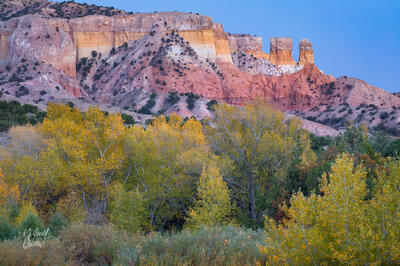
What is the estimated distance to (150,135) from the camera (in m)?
23.6

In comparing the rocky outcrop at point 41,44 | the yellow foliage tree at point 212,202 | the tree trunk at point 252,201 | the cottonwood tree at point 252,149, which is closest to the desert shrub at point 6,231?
the yellow foliage tree at point 212,202

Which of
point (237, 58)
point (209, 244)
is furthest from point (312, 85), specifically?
point (209, 244)

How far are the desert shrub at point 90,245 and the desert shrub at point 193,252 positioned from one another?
82 centimetres

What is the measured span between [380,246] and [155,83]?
71272 millimetres

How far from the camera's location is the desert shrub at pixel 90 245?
9.69 m

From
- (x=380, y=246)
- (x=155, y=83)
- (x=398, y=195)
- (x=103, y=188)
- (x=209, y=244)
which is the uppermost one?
(x=155, y=83)

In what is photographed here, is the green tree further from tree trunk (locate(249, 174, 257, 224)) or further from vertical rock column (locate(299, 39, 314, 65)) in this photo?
vertical rock column (locate(299, 39, 314, 65))

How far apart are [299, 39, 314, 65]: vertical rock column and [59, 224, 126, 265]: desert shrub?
361ft

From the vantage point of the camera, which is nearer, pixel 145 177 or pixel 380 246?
pixel 380 246

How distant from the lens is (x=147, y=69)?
75.7 meters

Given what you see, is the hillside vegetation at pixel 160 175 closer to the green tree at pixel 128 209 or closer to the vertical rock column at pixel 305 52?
the green tree at pixel 128 209

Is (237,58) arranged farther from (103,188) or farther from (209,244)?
(209,244)

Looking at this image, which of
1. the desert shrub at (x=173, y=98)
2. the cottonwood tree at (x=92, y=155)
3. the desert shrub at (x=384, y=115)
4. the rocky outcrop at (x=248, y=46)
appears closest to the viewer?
the cottonwood tree at (x=92, y=155)

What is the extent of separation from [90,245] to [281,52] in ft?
357
